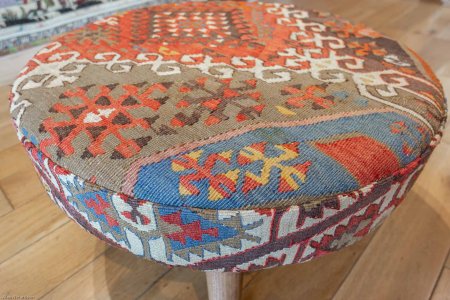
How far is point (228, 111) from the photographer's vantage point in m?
0.52

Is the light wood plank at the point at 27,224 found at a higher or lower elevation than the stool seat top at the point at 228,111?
lower

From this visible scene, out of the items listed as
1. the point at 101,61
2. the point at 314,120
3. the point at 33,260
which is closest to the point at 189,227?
the point at 314,120

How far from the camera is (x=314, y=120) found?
503mm

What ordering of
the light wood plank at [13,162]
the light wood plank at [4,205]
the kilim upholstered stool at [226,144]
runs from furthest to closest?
1. the light wood plank at [13,162]
2. the light wood plank at [4,205]
3. the kilim upholstered stool at [226,144]

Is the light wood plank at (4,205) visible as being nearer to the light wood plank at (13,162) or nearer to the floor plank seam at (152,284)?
the light wood plank at (13,162)

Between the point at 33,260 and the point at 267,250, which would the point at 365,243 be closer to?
the point at 267,250

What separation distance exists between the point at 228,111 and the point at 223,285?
254mm

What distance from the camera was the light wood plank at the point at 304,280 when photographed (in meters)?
0.70

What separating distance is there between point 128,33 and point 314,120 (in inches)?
18.6

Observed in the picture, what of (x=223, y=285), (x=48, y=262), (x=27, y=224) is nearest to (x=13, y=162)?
(x=27, y=224)

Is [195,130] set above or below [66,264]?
above

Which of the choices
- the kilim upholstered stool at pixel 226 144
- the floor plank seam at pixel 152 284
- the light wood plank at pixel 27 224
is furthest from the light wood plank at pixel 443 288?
the light wood plank at pixel 27 224

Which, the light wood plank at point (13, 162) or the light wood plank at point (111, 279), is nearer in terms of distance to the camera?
the light wood plank at point (111, 279)

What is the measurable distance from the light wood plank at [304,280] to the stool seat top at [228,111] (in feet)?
1.17
